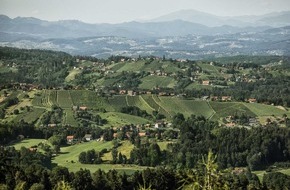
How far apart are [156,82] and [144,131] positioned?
7208cm

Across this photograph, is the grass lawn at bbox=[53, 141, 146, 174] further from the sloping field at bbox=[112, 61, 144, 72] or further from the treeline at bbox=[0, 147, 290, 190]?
the sloping field at bbox=[112, 61, 144, 72]

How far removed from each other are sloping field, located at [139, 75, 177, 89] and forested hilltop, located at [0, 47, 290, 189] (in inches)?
13.6

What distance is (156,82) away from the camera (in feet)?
531

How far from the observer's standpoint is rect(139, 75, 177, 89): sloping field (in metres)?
158

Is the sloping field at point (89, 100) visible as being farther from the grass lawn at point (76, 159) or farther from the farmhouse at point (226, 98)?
the farmhouse at point (226, 98)

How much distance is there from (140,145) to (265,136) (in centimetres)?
2272

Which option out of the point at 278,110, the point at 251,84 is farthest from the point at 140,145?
the point at 251,84

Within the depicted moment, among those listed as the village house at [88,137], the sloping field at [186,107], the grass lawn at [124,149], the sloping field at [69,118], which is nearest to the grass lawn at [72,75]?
the sloping field at [186,107]

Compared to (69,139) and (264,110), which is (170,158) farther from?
(264,110)

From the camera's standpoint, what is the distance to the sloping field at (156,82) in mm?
158000

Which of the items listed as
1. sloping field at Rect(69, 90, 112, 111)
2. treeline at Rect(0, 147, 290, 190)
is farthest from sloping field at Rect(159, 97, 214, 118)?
treeline at Rect(0, 147, 290, 190)

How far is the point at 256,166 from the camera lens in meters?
73.8

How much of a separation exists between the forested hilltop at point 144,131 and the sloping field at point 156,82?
1.13ft

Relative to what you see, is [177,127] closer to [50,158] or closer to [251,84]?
[50,158]
